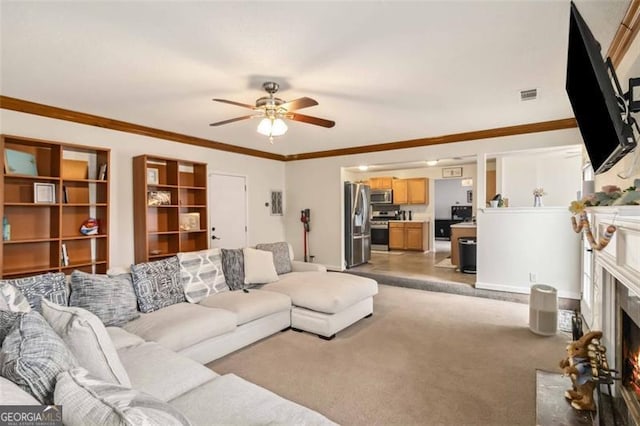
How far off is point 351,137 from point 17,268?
453cm

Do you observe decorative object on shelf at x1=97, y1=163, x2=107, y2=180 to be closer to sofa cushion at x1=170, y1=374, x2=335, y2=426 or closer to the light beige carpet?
the light beige carpet

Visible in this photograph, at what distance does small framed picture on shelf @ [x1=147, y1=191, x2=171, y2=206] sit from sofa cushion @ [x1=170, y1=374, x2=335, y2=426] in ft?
11.4

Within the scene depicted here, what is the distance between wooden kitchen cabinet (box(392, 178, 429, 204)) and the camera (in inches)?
353

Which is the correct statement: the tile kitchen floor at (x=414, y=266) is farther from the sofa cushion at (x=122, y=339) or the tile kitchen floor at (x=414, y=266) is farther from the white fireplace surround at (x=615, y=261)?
the sofa cushion at (x=122, y=339)

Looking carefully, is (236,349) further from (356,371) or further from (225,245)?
(225,245)

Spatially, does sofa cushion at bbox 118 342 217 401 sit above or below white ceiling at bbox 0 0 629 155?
below

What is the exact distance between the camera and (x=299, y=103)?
9.14ft

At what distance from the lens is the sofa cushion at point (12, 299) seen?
1946 millimetres

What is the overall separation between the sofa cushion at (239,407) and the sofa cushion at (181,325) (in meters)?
0.91

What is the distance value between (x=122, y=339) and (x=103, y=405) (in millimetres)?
1537

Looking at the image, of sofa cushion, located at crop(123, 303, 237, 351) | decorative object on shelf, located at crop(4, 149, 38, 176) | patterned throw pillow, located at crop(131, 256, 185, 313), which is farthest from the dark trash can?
decorative object on shelf, located at crop(4, 149, 38, 176)

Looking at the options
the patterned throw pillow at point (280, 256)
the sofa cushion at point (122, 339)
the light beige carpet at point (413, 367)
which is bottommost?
the light beige carpet at point (413, 367)

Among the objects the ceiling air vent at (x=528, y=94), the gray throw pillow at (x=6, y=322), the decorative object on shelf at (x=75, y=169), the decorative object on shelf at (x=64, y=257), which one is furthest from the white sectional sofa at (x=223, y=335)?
the ceiling air vent at (x=528, y=94)

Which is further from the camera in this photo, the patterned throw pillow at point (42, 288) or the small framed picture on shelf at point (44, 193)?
the small framed picture on shelf at point (44, 193)
